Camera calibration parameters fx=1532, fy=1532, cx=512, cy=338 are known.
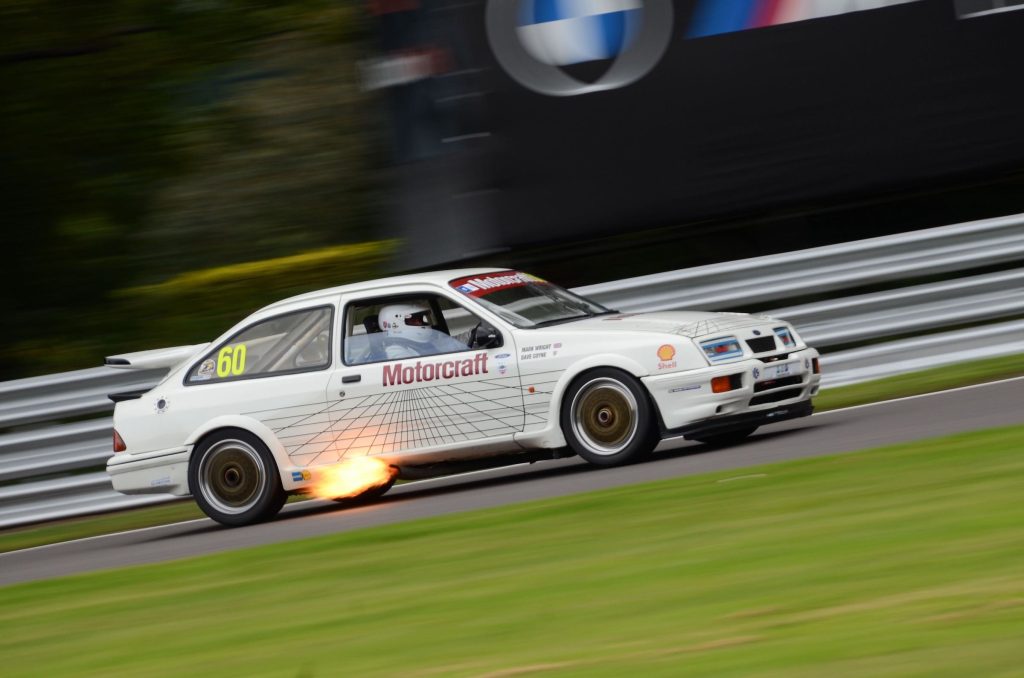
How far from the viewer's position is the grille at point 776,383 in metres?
9.34

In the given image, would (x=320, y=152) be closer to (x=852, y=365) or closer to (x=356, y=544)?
(x=852, y=365)

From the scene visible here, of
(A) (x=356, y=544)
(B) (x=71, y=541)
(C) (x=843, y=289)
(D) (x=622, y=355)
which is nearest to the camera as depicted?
(A) (x=356, y=544)

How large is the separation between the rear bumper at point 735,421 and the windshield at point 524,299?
3.94 ft

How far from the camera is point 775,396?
9453 millimetres

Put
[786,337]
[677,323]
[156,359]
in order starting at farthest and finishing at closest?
[156,359] < [786,337] < [677,323]

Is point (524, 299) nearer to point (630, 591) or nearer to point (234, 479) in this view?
point (234, 479)

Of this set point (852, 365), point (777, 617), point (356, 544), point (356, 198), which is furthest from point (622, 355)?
point (356, 198)

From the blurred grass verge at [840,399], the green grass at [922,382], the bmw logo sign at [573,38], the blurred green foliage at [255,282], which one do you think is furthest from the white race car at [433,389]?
the blurred green foliage at [255,282]

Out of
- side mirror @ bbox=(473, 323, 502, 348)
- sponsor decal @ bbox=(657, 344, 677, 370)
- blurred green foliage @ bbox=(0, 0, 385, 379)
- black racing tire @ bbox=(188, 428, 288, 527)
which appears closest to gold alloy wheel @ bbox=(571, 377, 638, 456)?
sponsor decal @ bbox=(657, 344, 677, 370)

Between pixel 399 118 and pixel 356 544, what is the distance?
18.8ft

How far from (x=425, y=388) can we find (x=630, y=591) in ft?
13.1

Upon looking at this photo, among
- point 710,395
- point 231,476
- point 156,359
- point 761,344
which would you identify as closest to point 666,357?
point 710,395

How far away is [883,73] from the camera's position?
40.4 feet

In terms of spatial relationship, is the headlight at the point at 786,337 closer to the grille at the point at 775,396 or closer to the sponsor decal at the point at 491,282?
the grille at the point at 775,396
